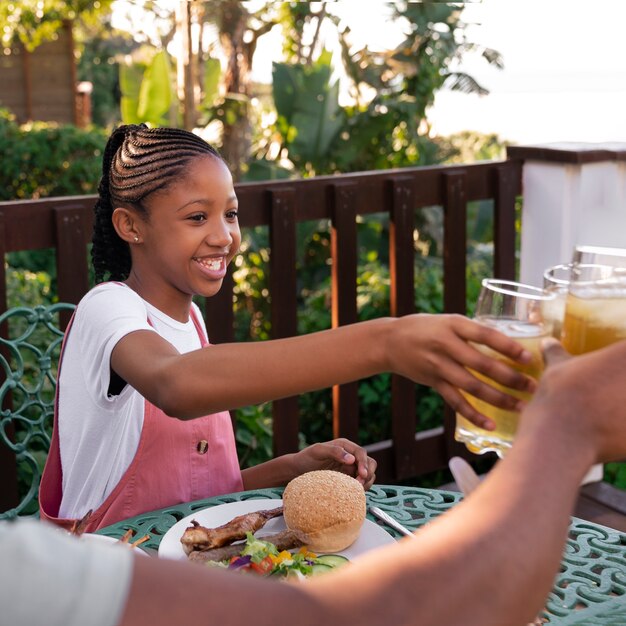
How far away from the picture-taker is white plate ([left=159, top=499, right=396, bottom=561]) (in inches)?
58.6

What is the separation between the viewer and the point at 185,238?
1988mm

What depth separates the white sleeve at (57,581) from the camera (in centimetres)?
59

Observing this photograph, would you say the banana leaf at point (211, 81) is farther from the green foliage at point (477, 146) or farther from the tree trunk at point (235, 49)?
the green foliage at point (477, 146)

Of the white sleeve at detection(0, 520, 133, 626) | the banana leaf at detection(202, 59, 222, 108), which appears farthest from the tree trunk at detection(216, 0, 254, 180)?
the white sleeve at detection(0, 520, 133, 626)

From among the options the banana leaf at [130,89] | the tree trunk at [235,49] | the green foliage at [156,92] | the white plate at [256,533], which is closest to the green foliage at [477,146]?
the tree trunk at [235,49]

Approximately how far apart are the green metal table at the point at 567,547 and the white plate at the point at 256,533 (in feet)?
0.17

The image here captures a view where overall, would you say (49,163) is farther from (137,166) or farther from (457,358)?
(457,358)

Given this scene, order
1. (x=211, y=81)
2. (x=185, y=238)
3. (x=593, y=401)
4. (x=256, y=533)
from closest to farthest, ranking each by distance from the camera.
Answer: (x=593, y=401) < (x=256, y=533) < (x=185, y=238) < (x=211, y=81)

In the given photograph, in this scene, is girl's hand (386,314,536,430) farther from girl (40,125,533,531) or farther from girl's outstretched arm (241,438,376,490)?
girl's outstretched arm (241,438,376,490)

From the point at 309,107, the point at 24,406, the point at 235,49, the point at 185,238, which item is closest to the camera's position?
the point at 185,238

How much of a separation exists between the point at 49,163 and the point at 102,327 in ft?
27.6

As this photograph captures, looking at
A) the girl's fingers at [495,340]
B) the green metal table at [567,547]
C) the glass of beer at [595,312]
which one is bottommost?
the green metal table at [567,547]

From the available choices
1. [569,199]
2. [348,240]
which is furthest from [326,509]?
[569,199]

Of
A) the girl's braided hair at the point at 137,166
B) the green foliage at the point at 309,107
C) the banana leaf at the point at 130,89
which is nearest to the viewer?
the girl's braided hair at the point at 137,166
